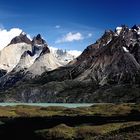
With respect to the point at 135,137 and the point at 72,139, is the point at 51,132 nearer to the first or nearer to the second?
the point at 72,139

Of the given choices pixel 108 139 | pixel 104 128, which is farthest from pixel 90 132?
pixel 108 139

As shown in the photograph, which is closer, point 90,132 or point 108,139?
point 108,139

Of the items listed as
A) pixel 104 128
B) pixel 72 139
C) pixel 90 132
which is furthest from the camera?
pixel 104 128

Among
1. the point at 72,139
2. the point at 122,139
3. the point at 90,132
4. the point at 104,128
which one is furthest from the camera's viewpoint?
the point at 104,128

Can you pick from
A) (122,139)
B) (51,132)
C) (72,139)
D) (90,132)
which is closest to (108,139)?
(122,139)

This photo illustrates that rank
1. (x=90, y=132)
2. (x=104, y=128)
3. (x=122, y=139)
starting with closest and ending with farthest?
(x=122, y=139)
(x=90, y=132)
(x=104, y=128)

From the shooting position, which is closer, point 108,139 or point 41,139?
point 108,139

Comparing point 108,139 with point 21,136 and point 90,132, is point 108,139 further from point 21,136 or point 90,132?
point 21,136

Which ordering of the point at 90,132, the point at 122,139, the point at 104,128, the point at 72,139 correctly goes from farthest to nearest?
the point at 104,128, the point at 90,132, the point at 72,139, the point at 122,139
